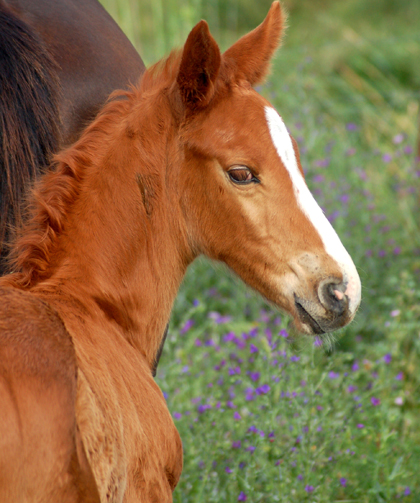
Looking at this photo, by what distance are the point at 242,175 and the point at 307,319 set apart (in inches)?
19.3

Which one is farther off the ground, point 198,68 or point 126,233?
point 198,68

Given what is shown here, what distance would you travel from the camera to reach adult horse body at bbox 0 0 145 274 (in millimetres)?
2100

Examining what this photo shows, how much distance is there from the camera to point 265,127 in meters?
1.87

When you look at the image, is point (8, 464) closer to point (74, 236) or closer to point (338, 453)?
point (74, 236)

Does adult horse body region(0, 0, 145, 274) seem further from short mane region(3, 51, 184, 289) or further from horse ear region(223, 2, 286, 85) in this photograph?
horse ear region(223, 2, 286, 85)

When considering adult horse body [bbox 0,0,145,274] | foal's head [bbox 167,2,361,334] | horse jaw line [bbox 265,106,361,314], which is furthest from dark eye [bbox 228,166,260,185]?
adult horse body [bbox 0,0,145,274]

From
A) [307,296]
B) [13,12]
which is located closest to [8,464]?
[307,296]

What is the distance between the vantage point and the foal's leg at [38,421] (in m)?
1.34

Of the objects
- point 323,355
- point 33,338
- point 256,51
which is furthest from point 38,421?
point 323,355

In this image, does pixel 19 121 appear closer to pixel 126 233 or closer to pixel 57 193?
pixel 57 193

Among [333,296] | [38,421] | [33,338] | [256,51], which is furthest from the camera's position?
[256,51]

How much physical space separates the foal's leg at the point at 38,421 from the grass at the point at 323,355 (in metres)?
0.85

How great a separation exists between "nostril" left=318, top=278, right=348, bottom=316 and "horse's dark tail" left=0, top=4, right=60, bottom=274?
3.43 feet

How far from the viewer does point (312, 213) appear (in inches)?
72.6
